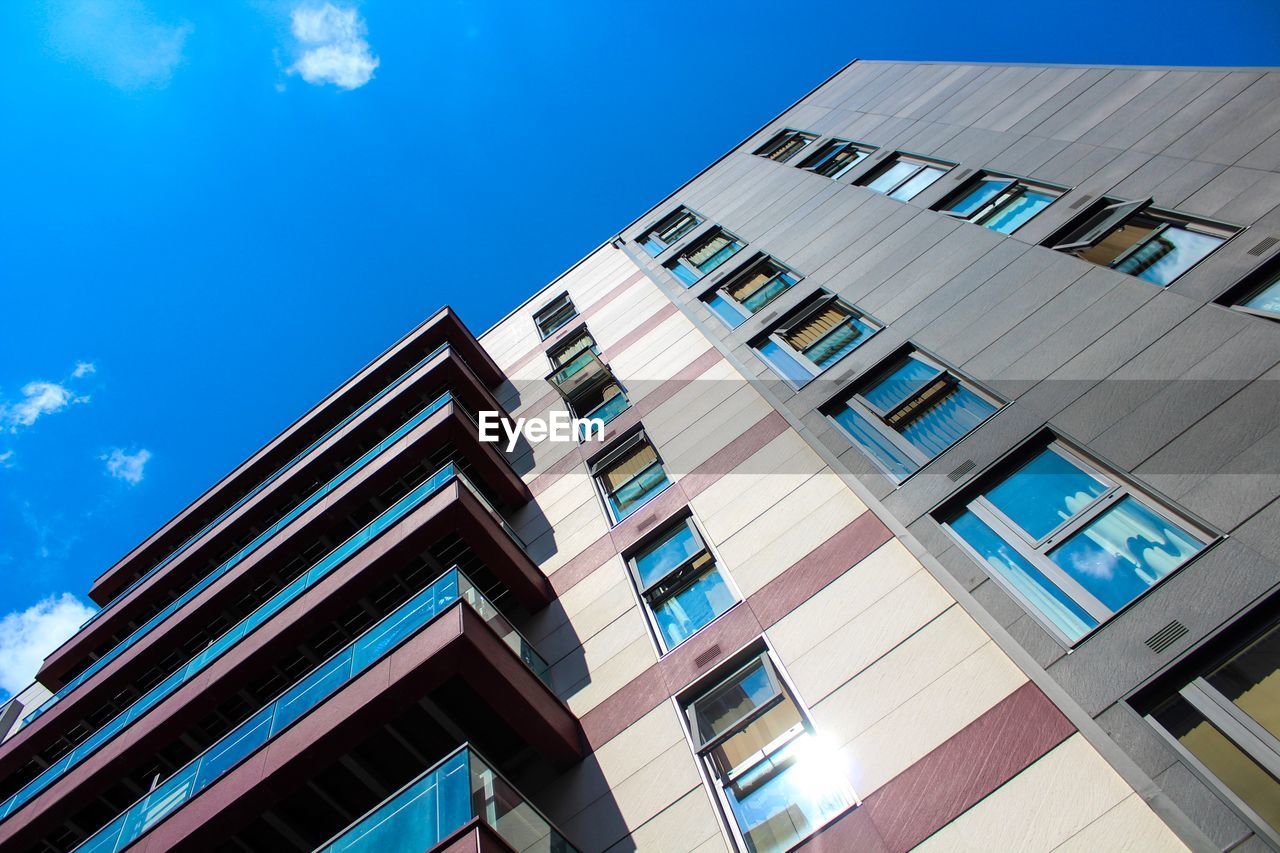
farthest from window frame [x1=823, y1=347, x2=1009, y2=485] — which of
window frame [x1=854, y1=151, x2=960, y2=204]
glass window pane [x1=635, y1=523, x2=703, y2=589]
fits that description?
window frame [x1=854, y1=151, x2=960, y2=204]

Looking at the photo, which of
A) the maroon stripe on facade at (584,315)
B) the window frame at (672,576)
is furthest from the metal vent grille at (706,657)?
the maroon stripe on facade at (584,315)

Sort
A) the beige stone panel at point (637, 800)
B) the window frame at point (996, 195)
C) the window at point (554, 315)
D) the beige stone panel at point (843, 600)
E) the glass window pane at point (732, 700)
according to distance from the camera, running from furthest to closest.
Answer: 1. the window at point (554, 315)
2. the window frame at point (996, 195)
3. the glass window pane at point (732, 700)
4. the beige stone panel at point (843, 600)
5. the beige stone panel at point (637, 800)

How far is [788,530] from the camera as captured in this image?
11.2 meters

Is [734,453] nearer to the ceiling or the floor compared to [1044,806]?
nearer to the ceiling

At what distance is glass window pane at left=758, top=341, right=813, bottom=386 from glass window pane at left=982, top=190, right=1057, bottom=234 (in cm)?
406

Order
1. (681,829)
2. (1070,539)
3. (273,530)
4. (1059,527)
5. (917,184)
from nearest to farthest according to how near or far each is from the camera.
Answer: (1070,539) → (1059,527) → (681,829) → (917,184) → (273,530)

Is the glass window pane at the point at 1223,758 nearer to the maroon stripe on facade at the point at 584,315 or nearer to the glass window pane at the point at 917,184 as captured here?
the glass window pane at the point at 917,184

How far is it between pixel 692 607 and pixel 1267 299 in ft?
27.0

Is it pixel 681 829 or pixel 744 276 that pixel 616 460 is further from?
pixel 681 829

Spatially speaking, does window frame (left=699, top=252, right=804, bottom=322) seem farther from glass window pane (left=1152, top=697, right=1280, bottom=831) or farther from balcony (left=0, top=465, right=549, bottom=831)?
glass window pane (left=1152, top=697, right=1280, bottom=831)

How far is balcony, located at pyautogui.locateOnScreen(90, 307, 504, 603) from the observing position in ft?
88.2

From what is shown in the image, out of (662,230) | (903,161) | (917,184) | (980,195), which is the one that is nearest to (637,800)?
(980,195)

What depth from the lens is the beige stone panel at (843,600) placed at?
9406 mm

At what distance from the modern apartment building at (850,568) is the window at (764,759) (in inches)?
1.8
